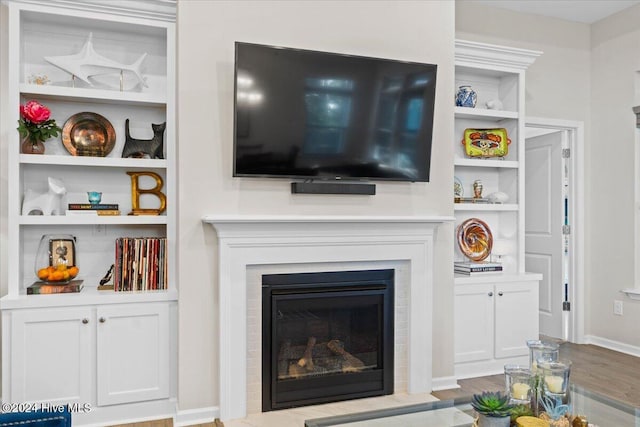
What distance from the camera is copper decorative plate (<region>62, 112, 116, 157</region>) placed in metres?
3.09

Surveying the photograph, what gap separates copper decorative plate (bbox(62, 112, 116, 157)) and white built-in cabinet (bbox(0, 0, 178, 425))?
0.26ft

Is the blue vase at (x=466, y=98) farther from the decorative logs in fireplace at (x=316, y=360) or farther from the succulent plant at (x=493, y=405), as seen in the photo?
the succulent plant at (x=493, y=405)

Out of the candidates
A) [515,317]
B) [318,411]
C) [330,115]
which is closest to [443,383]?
[515,317]

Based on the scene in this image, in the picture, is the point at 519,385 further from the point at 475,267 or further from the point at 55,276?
the point at 55,276

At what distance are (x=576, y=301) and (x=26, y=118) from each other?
4.79 m

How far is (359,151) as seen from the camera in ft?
10.3

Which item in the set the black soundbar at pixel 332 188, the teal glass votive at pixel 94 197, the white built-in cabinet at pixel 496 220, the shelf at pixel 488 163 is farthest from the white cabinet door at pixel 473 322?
the teal glass votive at pixel 94 197

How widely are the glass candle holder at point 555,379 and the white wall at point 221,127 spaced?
1612mm

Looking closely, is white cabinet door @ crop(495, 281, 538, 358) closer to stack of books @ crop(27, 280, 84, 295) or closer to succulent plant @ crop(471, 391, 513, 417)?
succulent plant @ crop(471, 391, 513, 417)

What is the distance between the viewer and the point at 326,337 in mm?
3205

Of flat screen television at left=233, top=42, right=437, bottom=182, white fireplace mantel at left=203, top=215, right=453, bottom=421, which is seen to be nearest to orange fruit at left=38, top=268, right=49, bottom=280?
white fireplace mantel at left=203, top=215, right=453, bottom=421

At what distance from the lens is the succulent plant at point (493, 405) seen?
1722mm

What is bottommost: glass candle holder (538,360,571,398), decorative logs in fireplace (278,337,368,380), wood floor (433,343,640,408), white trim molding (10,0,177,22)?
wood floor (433,343,640,408)

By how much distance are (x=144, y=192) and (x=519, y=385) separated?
8.20 feet
